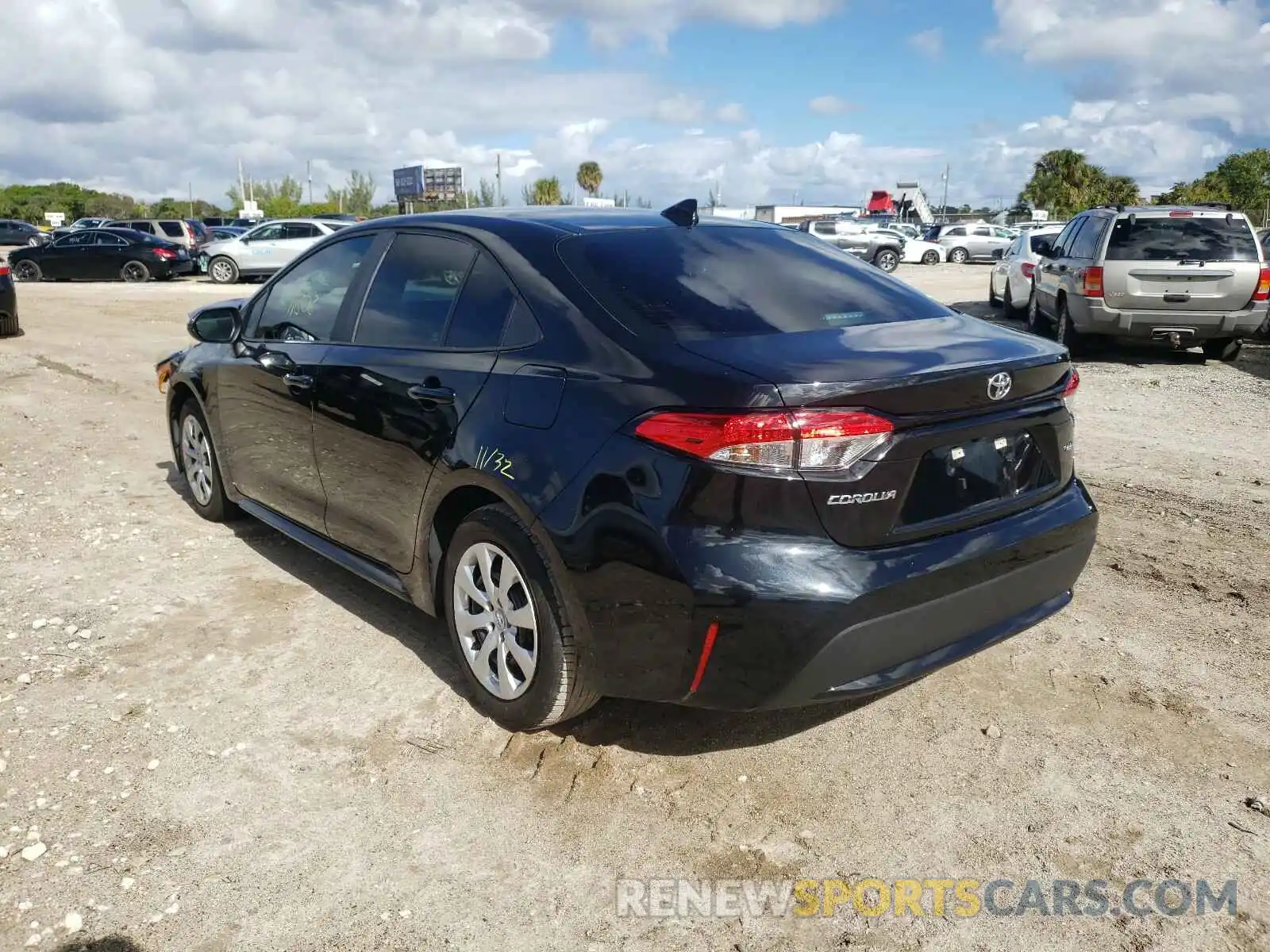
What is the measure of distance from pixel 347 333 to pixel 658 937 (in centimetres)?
259

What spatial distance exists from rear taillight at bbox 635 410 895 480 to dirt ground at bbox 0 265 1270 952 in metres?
1.05

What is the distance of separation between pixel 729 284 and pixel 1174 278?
911 centimetres

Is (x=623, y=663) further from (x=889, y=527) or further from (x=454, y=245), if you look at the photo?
(x=454, y=245)

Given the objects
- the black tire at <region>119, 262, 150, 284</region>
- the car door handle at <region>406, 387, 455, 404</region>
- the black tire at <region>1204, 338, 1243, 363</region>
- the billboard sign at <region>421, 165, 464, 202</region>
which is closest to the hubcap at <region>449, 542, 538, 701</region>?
the car door handle at <region>406, 387, 455, 404</region>

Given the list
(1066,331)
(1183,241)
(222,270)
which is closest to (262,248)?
(222,270)

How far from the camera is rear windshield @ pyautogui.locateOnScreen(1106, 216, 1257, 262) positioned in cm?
1070

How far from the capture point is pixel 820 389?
2.62 meters

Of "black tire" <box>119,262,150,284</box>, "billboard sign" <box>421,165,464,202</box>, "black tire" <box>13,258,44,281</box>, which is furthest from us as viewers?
"billboard sign" <box>421,165,464,202</box>

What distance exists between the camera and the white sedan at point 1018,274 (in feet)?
47.1

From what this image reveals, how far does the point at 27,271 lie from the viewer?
26562 mm

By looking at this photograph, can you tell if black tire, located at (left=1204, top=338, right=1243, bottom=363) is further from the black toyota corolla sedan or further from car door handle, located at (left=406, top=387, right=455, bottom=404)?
car door handle, located at (left=406, top=387, right=455, bottom=404)

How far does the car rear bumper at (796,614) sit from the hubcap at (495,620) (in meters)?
0.34

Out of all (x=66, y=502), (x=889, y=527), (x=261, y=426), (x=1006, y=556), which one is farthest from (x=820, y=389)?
(x=66, y=502)

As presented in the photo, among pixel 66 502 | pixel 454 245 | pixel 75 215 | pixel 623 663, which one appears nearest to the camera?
pixel 623 663
